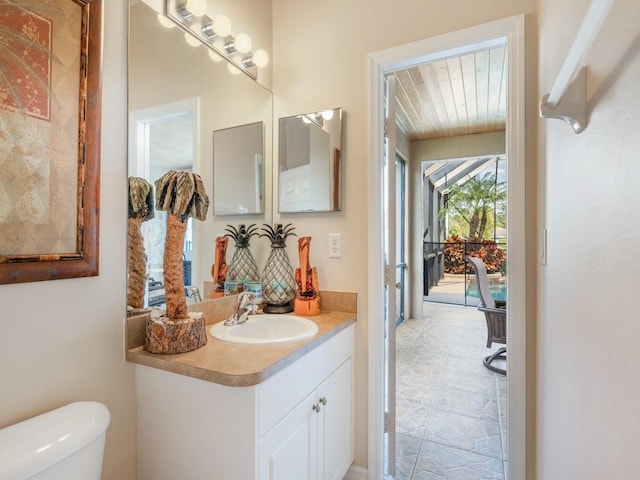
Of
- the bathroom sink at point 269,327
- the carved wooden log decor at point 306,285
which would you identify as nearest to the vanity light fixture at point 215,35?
the carved wooden log decor at point 306,285

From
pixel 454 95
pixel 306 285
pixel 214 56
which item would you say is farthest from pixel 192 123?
pixel 454 95

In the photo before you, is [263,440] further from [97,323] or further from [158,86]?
[158,86]

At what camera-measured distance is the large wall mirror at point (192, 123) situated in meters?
1.21

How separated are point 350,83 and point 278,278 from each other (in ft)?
3.53

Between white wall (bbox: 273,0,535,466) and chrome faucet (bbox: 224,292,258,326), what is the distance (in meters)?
0.42

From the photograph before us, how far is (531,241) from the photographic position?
1.38 metres

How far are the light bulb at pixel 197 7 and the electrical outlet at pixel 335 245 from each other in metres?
1.14

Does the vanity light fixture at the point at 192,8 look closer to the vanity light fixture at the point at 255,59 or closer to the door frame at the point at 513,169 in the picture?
the vanity light fixture at the point at 255,59

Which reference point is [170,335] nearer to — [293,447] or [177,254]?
[177,254]

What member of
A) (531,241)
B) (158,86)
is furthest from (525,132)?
(158,86)

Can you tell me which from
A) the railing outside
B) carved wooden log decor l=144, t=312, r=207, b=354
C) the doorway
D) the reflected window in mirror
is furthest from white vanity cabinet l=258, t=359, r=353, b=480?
the railing outside

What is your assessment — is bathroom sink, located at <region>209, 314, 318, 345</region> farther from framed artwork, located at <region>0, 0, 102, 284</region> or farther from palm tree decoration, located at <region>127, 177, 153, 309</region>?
framed artwork, located at <region>0, 0, 102, 284</region>

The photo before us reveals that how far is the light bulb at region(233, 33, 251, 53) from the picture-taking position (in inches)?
64.1

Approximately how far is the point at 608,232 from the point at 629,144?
16cm
